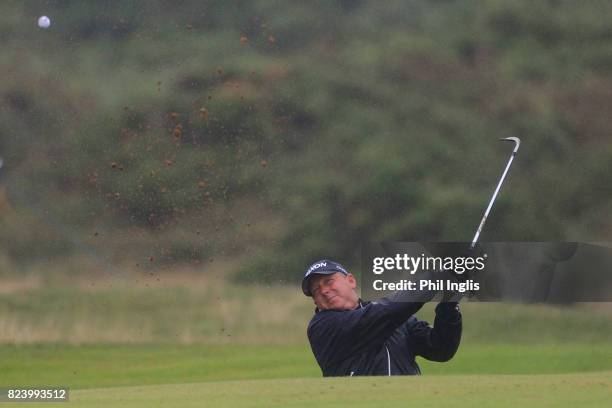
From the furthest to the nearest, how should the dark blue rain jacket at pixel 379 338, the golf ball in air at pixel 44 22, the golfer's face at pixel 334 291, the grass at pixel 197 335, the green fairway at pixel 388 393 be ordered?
1. the golf ball in air at pixel 44 22
2. the grass at pixel 197 335
3. the golfer's face at pixel 334 291
4. the dark blue rain jacket at pixel 379 338
5. the green fairway at pixel 388 393

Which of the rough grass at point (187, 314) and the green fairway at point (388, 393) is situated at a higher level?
the rough grass at point (187, 314)

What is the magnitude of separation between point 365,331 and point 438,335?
0.26m

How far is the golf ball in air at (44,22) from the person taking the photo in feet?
26.6

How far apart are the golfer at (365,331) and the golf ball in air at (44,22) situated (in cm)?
567

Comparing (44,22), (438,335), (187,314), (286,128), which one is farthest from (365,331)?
(286,128)

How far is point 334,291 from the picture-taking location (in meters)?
2.74

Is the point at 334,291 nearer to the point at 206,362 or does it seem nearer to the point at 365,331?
the point at 365,331

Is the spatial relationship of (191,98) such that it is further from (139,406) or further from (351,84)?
(139,406)

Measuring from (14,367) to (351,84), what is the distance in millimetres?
3041

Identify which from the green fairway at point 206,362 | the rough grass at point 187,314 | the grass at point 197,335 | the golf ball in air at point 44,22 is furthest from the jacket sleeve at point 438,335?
the golf ball in air at point 44,22

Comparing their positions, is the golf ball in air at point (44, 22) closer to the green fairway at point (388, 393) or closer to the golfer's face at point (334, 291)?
the green fairway at point (388, 393)

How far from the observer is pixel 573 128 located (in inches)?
358

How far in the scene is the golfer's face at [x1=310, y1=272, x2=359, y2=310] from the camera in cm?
273

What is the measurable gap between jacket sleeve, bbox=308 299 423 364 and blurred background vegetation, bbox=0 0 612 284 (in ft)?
17.4
